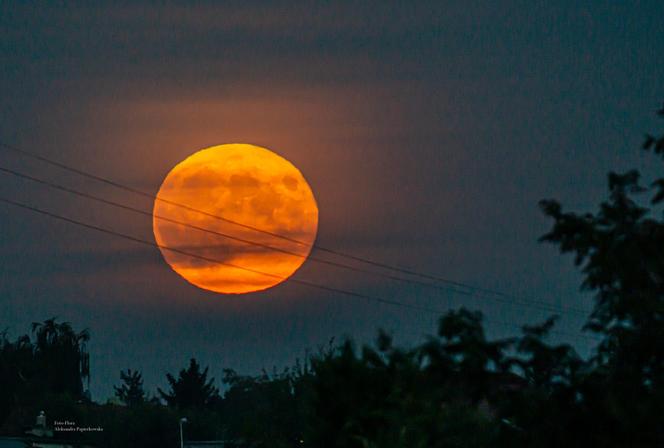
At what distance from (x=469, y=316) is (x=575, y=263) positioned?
2.32m

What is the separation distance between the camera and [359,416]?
128 feet

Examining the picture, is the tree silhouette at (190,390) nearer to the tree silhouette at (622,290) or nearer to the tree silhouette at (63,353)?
the tree silhouette at (63,353)

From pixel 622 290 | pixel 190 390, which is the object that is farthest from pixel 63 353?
pixel 622 290

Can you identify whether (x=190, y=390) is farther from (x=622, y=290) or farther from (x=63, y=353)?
(x=622, y=290)

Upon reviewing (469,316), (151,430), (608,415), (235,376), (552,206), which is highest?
(235,376)

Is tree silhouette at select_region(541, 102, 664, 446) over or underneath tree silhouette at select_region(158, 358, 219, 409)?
underneath

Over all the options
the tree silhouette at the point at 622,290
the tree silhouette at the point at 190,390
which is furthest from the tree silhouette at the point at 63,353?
the tree silhouette at the point at 622,290

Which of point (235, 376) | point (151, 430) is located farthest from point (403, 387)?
point (235, 376)

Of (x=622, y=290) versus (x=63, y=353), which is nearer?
(x=622, y=290)

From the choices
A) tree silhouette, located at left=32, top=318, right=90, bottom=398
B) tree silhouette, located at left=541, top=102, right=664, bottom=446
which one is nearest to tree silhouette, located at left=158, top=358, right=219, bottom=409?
tree silhouette, located at left=32, top=318, right=90, bottom=398

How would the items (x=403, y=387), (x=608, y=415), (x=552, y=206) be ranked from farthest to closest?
(x=403, y=387) → (x=552, y=206) → (x=608, y=415)

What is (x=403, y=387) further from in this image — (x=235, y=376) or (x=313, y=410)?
(x=235, y=376)

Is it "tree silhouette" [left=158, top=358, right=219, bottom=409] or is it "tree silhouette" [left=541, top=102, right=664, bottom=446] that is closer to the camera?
"tree silhouette" [left=541, top=102, right=664, bottom=446]

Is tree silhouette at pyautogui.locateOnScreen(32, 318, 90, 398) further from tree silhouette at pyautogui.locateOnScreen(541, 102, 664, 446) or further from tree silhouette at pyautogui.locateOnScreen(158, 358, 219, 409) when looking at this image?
tree silhouette at pyautogui.locateOnScreen(541, 102, 664, 446)
